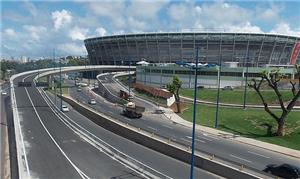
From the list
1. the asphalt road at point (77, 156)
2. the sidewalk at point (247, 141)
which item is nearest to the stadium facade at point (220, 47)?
the sidewalk at point (247, 141)

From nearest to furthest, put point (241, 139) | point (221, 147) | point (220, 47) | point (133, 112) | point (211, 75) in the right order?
point (221, 147)
point (241, 139)
point (133, 112)
point (211, 75)
point (220, 47)

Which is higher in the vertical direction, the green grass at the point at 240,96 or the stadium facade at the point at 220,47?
the stadium facade at the point at 220,47

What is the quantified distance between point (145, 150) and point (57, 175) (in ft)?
40.5

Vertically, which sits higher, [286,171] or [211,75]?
[211,75]

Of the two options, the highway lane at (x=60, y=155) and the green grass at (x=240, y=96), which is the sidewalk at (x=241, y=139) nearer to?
the green grass at (x=240, y=96)

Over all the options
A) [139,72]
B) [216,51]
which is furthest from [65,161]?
[216,51]

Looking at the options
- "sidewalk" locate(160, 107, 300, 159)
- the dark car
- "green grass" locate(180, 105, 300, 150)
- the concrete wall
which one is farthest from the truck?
the concrete wall

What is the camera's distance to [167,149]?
41281 millimetres

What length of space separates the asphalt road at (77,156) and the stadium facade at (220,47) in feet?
350

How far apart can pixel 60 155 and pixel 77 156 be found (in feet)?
7.09

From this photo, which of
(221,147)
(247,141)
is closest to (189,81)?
(247,141)

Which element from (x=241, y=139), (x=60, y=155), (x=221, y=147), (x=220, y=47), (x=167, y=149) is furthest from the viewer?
(x=220, y=47)

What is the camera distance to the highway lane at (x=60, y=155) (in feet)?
118

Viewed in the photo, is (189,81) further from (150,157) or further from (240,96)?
(150,157)
